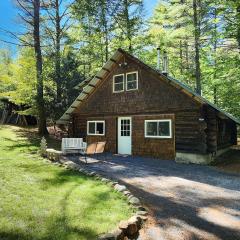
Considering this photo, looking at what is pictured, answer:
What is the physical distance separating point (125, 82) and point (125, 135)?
3.14 metres

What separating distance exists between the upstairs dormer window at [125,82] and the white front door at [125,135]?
5.81ft

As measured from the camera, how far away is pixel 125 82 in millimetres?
17719

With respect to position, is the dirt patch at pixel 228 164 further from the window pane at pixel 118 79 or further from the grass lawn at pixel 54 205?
the window pane at pixel 118 79

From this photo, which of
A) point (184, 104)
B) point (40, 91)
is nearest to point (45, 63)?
point (40, 91)

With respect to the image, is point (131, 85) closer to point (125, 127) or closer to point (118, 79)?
point (118, 79)

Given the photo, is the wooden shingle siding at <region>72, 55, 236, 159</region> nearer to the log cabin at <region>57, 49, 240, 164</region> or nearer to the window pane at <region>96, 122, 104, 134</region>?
the log cabin at <region>57, 49, 240, 164</region>

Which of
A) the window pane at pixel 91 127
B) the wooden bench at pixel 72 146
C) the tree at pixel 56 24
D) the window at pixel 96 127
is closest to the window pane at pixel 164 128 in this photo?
the wooden bench at pixel 72 146

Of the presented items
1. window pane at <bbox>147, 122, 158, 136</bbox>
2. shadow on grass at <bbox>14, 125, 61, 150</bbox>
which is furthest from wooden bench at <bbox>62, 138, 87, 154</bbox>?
window pane at <bbox>147, 122, 158, 136</bbox>

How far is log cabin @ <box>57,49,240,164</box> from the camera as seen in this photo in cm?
1468

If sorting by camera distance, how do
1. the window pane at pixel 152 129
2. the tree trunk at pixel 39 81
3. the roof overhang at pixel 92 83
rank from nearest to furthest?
the window pane at pixel 152 129
the roof overhang at pixel 92 83
the tree trunk at pixel 39 81

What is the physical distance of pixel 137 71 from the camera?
1709 centimetres

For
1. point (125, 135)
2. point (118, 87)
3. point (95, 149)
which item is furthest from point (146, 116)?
point (95, 149)

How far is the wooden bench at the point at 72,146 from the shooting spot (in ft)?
51.2

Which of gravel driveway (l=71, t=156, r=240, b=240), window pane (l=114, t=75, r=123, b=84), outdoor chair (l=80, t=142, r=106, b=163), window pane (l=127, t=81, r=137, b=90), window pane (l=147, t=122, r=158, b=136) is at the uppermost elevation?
window pane (l=114, t=75, r=123, b=84)
